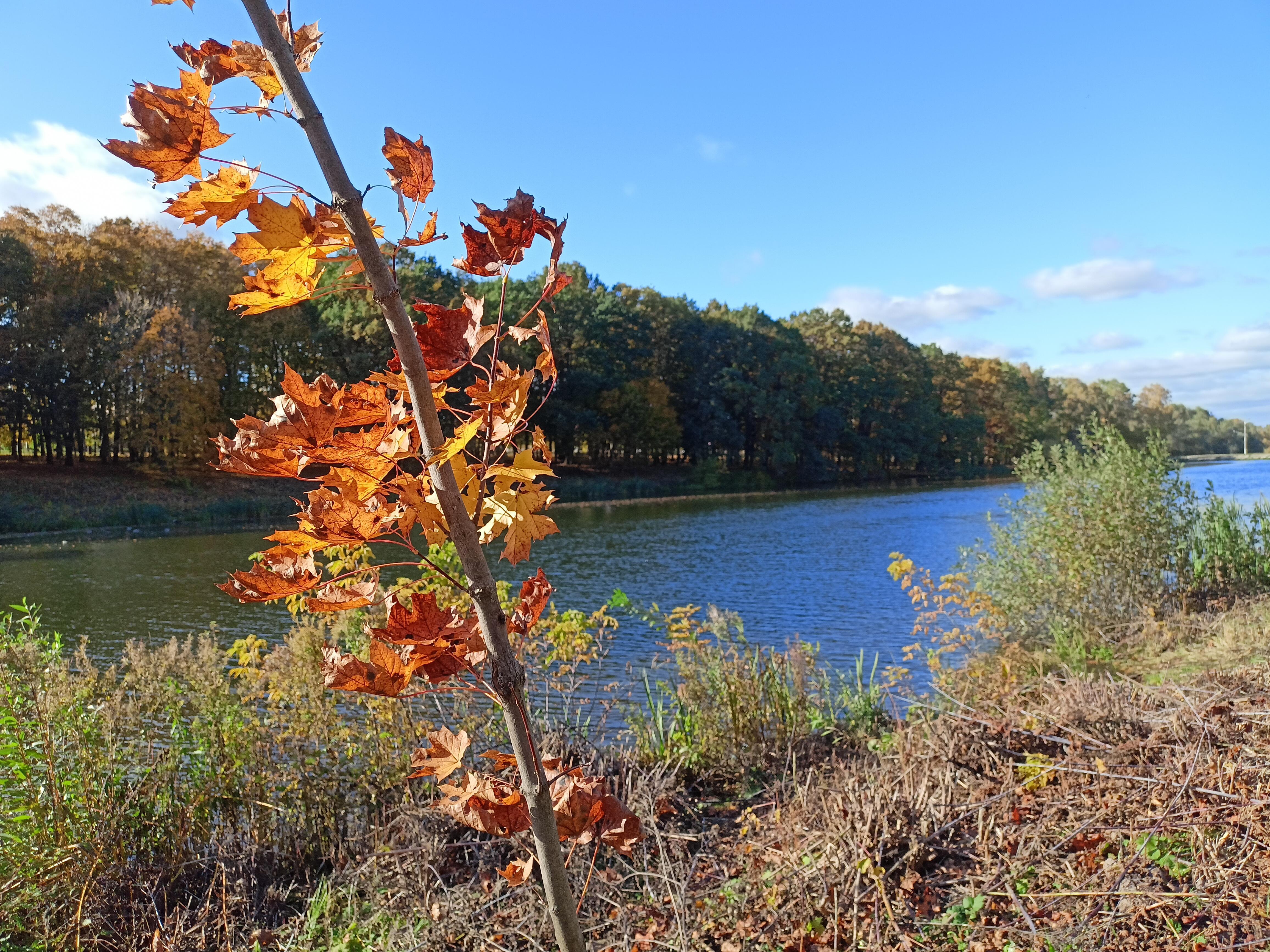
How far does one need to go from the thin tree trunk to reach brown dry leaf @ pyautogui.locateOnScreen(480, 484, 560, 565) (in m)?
0.08

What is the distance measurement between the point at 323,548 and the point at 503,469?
0.26 metres

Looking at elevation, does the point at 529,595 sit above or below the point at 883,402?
below

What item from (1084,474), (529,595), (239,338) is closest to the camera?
(529,595)

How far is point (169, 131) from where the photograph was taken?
3.00ft

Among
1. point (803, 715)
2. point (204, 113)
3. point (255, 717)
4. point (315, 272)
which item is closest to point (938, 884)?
point (803, 715)

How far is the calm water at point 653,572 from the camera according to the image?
11312 millimetres

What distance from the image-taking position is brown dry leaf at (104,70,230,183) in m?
0.90

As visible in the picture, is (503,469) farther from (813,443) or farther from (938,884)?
(813,443)

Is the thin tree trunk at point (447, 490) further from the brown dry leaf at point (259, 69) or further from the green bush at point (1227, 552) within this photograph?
the green bush at point (1227, 552)

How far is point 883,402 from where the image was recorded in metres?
56.3

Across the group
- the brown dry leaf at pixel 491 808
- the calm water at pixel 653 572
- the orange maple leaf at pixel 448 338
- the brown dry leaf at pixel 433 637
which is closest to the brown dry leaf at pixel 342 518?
the brown dry leaf at pixel 433 637

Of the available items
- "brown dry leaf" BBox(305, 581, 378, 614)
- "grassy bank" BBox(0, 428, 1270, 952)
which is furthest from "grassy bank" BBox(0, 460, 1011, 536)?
"brown dry leaf" BBox(305, 581, 378, 614)

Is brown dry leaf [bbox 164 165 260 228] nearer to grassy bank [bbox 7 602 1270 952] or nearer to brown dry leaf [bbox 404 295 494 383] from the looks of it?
brown dry leaf [bbox 404 295 494 383]

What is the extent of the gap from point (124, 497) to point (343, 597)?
31.7m
